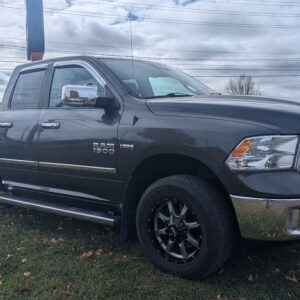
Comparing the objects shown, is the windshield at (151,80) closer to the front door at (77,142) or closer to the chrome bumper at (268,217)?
the front door at (77,142)

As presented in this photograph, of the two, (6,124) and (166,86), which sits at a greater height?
(166,86)

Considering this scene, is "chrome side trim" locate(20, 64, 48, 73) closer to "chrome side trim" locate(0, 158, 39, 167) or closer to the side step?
"chrome side trim" locate(0, 158, 39, 167)

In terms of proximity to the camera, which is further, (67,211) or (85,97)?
(67,211)

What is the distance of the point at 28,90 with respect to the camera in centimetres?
526

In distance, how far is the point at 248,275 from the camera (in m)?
3.71

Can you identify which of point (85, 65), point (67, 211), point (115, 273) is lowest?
point (115, 273)

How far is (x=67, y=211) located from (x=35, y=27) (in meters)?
8.39

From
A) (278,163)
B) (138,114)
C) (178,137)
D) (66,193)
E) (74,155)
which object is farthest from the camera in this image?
(66,193)

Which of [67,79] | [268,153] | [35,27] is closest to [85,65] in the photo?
[67,79]

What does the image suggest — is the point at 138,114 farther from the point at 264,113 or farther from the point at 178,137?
the point at 264,113

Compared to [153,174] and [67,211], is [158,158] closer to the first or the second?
[153,174]

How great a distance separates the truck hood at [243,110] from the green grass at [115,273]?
2.97ft

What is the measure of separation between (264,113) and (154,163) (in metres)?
1.05

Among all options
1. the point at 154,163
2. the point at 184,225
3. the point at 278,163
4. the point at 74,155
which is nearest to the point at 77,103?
the point at 74,155
